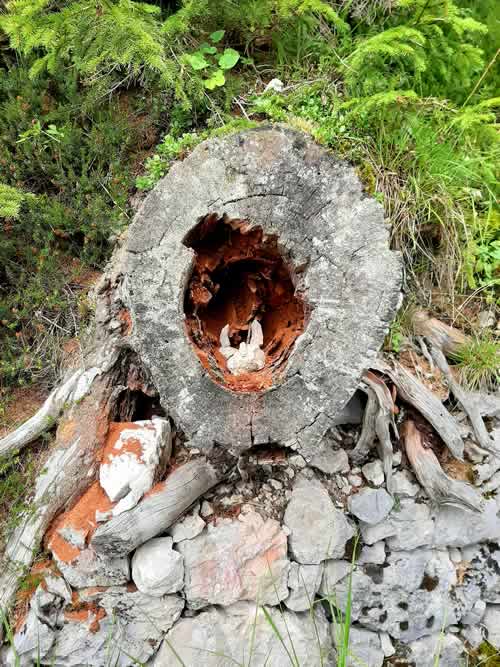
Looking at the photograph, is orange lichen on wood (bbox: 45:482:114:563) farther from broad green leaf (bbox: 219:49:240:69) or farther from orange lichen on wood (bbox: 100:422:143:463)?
broad green leaf (bbox: 219:49:240:69)

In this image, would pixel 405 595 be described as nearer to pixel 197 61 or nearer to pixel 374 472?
pixel 374 472

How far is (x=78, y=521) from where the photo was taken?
228 cm

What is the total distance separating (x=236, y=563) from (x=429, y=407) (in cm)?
125

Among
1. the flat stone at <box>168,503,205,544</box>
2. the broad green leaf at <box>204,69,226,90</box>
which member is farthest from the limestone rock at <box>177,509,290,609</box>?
the broad green leaf at <box>204,69,226,90</box>

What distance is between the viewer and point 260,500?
2.50 meters

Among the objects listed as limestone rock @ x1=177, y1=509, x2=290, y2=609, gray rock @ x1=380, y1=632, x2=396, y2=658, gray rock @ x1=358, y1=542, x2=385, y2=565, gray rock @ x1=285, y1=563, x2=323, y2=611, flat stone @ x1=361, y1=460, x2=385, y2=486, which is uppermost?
limestone rock @ x1=177, y1=509, x2=290, y2=609

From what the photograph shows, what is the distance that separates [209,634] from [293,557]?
53 cm

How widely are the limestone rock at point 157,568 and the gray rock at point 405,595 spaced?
Result: 33.3 inches

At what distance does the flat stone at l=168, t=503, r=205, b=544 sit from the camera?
7.82ft

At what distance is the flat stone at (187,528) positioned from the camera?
2383mm

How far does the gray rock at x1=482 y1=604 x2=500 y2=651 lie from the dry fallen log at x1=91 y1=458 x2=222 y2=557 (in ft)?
5.33

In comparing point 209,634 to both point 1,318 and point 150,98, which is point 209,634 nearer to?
point 1,318

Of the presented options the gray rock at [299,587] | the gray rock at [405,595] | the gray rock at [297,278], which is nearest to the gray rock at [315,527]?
the gray rock at [299,587]

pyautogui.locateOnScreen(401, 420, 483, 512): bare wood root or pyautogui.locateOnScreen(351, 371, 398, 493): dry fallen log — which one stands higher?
pyautogui.locateOnScreen(351, 371, 398, 493): dry fallen log
